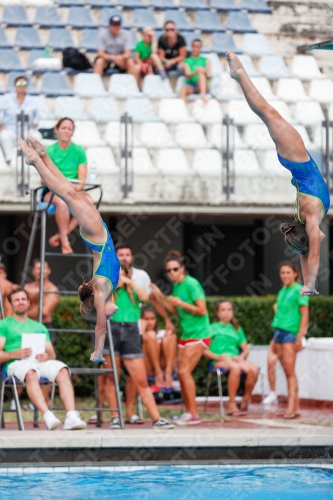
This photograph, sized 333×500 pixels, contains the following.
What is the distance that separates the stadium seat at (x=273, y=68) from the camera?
1560 centimetres

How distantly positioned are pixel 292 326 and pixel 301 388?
5.78 ft

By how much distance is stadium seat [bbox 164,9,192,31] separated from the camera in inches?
637

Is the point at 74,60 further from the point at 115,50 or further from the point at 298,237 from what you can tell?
the point at 298,237

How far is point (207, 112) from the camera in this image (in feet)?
46.3

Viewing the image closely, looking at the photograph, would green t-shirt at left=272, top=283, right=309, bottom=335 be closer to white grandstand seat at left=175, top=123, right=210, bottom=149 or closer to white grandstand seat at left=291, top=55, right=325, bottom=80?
white grandstand seat at left=175, top=123, right=210, bottom=149

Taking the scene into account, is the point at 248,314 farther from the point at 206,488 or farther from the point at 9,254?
the point at 206,488

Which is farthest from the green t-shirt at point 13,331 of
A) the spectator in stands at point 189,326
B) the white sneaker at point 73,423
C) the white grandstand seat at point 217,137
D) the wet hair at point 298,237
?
the white grandstand seat at point 217,137

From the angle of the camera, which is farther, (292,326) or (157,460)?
(292,326)

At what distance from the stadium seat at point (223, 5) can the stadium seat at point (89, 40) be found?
2525 millimetres

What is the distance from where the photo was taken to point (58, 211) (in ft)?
30.6

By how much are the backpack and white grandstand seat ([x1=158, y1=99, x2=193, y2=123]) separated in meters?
1.49

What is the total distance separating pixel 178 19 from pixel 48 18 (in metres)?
2.27

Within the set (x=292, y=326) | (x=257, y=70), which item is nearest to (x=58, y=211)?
(x=292, y=326)

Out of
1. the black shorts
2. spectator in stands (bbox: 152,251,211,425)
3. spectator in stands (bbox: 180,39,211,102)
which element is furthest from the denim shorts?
spectator in stands (bbox: 180,39,211,102)
